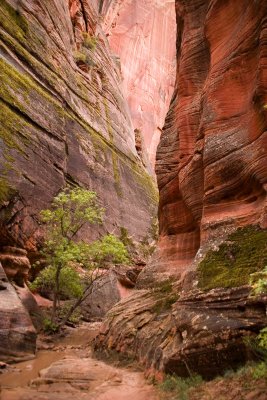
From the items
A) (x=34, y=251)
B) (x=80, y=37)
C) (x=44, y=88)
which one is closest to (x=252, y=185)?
(x=34, y=251)

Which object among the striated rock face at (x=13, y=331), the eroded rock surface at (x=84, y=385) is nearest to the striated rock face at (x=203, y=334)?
the eroded rock surface at (x=84, y=385)

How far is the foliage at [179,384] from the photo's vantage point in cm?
611

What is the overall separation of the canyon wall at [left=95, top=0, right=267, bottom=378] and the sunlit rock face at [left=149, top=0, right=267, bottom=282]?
3cm

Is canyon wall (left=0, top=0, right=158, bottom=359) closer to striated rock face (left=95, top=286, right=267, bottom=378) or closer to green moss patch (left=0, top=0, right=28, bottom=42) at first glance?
green moss patch (left=0, top=0, right=28, bottom=42)

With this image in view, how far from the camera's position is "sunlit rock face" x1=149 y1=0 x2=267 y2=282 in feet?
28.6

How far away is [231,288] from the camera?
22.6 ft

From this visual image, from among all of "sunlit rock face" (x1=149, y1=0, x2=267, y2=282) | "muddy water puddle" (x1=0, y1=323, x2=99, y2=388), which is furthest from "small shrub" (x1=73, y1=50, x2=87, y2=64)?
"muddy water puddle" (x1=0, y1=323, x2=99, y2=388)

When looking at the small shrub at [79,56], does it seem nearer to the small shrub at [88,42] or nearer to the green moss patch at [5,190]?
the small shrub at [88,42]

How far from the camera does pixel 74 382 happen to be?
8227mm

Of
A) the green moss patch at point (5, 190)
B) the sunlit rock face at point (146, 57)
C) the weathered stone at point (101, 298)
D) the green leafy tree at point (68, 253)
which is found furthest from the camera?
the sunlit rock face at point (146, 57)

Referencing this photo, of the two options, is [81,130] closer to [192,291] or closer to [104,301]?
[104,301]

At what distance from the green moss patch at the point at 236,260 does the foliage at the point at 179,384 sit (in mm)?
1744

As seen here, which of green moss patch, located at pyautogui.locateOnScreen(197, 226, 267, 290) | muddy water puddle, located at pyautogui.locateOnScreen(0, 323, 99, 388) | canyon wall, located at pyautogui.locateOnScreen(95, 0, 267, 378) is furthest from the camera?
muddy water puddle, located at pyautogui.locateOnScreen(0, 323, 99, 388)

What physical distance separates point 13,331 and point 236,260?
23.8ft
